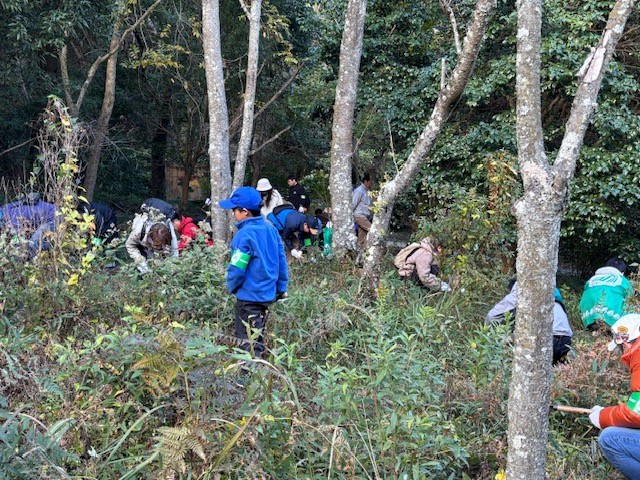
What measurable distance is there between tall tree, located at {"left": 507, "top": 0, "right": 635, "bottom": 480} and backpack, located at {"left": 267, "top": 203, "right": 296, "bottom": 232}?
6792mm

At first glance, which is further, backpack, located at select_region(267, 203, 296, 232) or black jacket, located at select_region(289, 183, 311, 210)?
black jacket, located at select_region(289, 183, 311, 210)

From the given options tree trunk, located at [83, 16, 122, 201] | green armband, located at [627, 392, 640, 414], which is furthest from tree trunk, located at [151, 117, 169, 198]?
green armband, located at [627, 392, 640, 414]

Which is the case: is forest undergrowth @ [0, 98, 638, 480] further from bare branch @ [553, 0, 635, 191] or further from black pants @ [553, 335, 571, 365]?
bare branch @ [553, 0, 635, 191]

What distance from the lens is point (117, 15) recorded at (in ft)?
41.0

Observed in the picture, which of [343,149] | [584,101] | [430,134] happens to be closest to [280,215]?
[343,149]

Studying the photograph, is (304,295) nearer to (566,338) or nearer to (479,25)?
(566,338)

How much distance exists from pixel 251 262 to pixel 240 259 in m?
0.14

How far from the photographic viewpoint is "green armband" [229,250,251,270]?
5625mm

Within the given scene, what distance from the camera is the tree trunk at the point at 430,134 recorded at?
23.3 feet

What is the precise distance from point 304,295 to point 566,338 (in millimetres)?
2435

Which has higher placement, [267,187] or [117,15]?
[117,15]

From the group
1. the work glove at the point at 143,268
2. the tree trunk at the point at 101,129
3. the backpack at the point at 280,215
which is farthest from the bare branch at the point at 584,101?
the tree trunk at the point at 101,129

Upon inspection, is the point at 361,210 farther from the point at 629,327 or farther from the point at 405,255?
the point at 629,327

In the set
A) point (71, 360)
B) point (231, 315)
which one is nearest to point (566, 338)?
point (231, 315)
